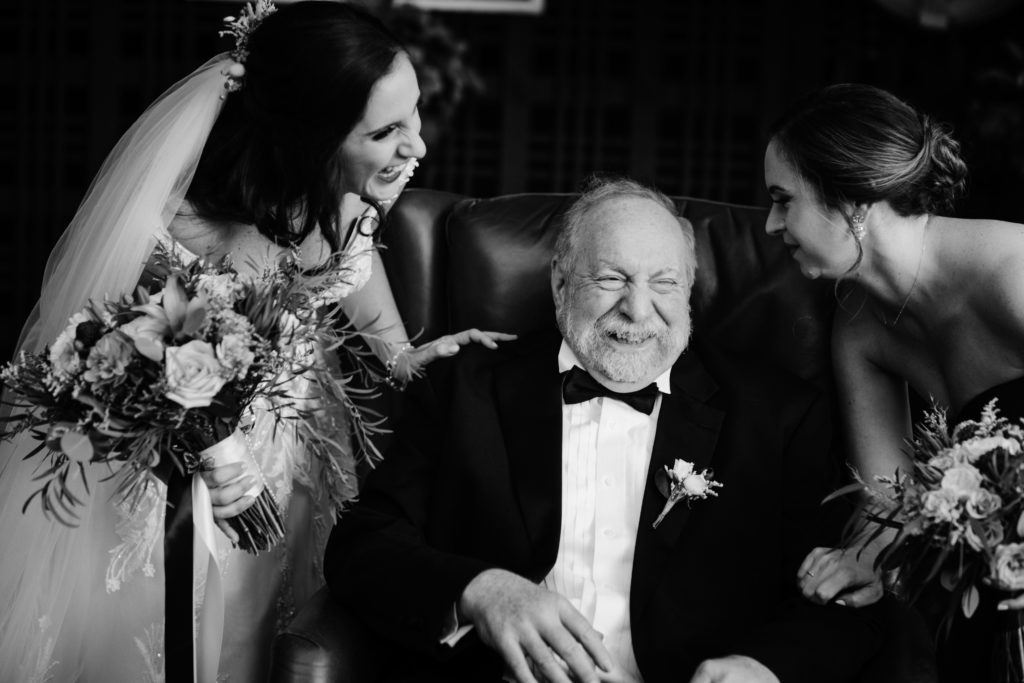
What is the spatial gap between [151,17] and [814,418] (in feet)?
15.7

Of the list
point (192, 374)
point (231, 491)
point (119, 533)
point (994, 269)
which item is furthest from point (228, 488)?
point (994, 269)

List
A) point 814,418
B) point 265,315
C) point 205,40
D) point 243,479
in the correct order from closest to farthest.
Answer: point 265,315, point 243,479, point 814,418, point 205,40

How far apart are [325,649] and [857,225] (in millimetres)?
1402

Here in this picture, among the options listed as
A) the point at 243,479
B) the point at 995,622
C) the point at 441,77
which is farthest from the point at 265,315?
the point at 441,77

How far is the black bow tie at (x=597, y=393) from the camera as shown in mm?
2381

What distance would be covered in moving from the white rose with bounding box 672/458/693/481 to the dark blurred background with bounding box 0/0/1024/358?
3.84 meters

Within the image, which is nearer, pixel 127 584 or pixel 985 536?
pixel 985 536

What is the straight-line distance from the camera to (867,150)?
2.30 meters

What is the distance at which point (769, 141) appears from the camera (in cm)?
247

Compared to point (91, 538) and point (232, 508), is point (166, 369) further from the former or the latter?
point (91, 538)

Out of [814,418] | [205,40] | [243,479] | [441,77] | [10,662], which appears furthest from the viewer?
[205,40]

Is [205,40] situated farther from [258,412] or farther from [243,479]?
[243,479]

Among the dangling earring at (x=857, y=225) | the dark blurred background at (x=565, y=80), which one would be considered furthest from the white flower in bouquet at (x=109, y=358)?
the dark blurred background at (x=565, y=80)

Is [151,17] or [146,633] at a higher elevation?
[151,17]
